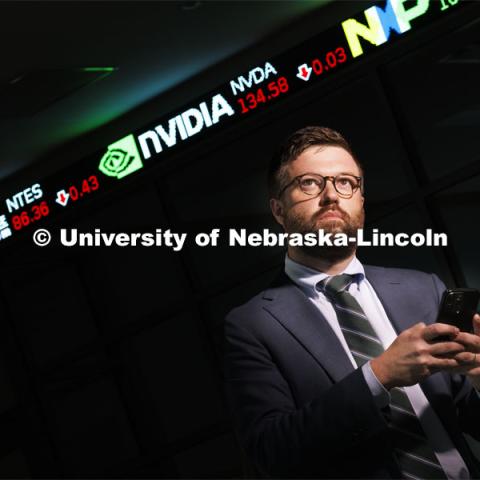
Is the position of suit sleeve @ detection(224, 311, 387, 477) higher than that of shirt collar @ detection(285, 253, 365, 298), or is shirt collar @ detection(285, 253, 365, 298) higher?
shirt collar @ detection(285, 253, 365, 298)

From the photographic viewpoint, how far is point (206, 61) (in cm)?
562

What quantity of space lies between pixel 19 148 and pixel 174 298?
1621mm

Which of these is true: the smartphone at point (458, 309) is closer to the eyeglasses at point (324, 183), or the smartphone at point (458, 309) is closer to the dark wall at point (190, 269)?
the eyeglasses at point (324, 183)

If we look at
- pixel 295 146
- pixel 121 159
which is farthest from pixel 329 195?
pixel 121 159

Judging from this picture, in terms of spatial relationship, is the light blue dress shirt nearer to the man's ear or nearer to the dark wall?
the man's ear

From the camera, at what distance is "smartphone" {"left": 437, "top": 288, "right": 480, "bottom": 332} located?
1.68 m

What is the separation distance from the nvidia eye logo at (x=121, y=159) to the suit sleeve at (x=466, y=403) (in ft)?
14.1

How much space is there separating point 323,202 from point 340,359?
1.07 feet

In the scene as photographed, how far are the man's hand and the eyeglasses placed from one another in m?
0.38

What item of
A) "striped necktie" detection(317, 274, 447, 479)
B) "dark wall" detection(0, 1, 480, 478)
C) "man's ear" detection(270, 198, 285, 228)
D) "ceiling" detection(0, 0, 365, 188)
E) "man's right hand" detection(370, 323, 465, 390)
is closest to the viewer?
"man's right hand" detection(370, 323, 465, 390)

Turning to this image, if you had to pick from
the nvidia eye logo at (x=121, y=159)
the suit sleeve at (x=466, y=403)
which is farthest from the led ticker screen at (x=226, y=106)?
the suit sleeve at (x=466, y=403)

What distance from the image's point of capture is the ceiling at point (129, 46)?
464 cm

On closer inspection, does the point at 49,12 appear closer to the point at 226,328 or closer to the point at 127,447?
the point at 226,328
